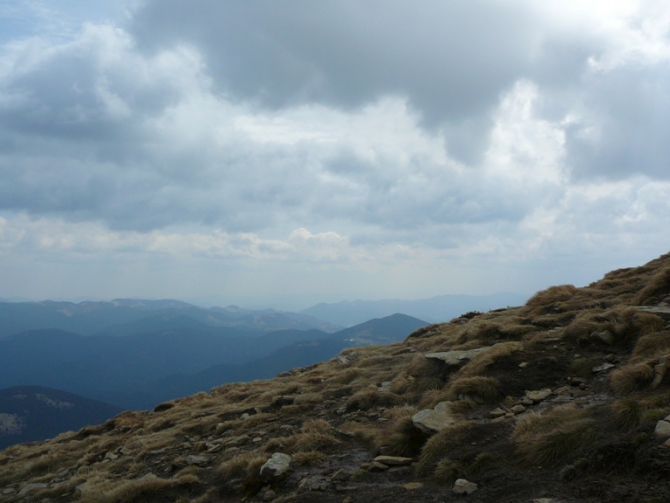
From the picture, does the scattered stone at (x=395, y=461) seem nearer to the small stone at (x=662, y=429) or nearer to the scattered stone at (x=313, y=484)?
the scattered stone at (x=313, y=484)

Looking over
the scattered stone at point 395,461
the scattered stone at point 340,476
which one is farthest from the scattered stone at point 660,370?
the scattered stone at point 340,476

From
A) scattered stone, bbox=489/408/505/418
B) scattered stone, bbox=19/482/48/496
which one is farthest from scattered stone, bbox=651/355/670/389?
scattered stone, bbox=19/482/48/496

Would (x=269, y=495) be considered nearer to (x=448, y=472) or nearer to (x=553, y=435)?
(x=448, y=472)

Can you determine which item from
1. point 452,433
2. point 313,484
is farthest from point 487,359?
point 313,484

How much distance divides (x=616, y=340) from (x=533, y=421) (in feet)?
19.7

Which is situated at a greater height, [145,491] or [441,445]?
[441,445]

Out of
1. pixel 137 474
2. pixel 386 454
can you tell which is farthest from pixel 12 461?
pixel 386 454

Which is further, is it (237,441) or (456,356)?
(456,356)

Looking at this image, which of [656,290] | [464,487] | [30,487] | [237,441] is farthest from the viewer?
[656,290]

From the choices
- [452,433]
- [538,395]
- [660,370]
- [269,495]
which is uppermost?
[660,370]

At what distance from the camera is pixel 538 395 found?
11781mm

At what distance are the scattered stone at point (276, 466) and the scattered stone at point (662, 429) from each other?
7.95 m

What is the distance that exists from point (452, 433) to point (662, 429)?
4.20 m

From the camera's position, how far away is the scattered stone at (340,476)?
10.4 metres
